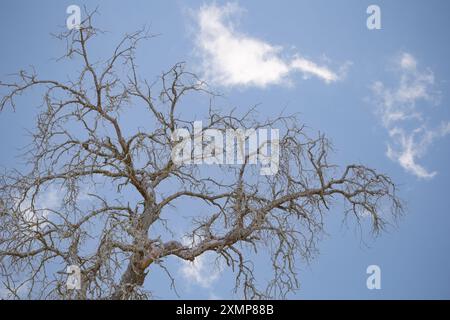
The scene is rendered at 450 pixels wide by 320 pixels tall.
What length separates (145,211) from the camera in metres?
8.44

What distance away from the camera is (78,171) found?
7.80 meters

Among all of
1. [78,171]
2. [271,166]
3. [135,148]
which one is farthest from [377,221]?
[78,171]

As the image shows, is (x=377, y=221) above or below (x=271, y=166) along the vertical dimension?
below

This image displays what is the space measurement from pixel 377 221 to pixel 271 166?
148 centimetres

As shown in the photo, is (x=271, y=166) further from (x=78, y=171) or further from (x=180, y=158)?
(x=78, y=171)
